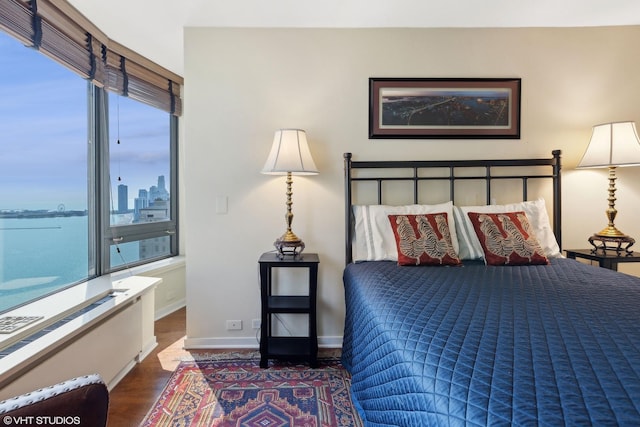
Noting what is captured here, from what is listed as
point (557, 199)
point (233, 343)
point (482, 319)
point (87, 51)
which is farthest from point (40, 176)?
point (557, 199)

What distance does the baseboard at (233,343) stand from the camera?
8.16 feet

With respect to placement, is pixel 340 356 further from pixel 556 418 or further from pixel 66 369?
pixel 556 418

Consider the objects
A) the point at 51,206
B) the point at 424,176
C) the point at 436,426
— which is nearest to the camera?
the point at 436,426

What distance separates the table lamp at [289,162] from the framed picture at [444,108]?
1.85ft

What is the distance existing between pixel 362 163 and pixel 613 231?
6.03 feet

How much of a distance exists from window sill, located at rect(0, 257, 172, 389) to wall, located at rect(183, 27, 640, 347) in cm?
46

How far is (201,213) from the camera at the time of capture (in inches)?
97.6

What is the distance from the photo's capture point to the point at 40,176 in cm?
212

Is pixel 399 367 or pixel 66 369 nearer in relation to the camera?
pixel 399 367

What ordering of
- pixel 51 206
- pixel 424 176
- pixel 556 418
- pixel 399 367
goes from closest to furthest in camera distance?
pixel 556 418 < pixel 399 367 < pixel 51 206 < pixel 424 176

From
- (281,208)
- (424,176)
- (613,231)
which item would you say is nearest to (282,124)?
(281,208)

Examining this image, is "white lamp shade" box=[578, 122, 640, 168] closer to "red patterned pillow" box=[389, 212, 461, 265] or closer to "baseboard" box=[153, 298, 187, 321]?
"red patterned pillow" box=[389, 212, 461, 265]

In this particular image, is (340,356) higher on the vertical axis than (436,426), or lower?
lower

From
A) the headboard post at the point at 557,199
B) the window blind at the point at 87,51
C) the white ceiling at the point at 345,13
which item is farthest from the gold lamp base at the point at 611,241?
the window blind at the point at 87,51
